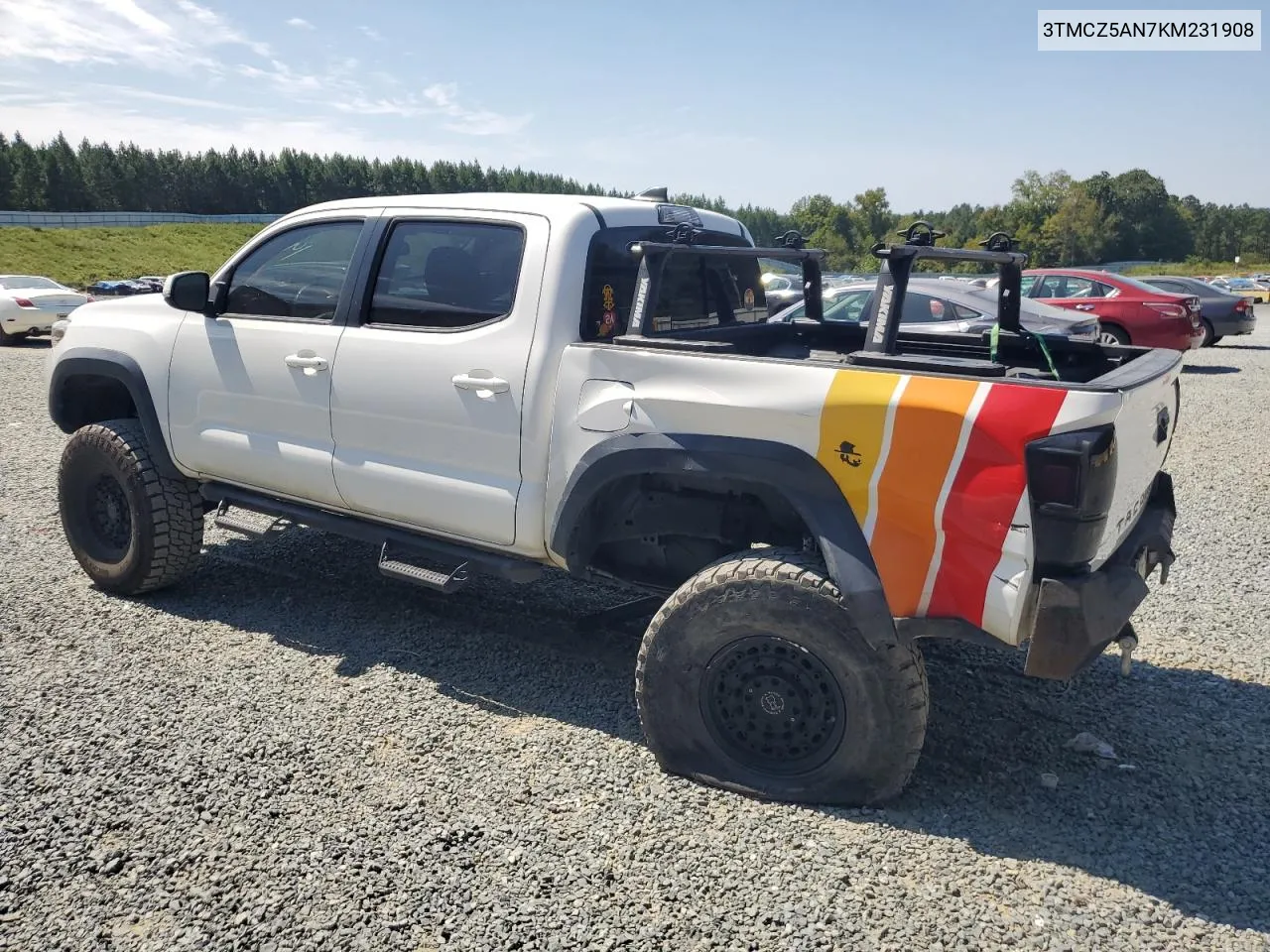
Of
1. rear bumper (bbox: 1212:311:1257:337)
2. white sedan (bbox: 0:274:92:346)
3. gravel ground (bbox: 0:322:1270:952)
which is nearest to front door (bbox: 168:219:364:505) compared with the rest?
gravel ground (bbox: 0:322:1270:952)

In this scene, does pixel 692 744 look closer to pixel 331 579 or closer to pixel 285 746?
pixel 285 746

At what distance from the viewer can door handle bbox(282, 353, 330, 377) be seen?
4.01 metres

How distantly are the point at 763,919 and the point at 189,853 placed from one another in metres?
1.73

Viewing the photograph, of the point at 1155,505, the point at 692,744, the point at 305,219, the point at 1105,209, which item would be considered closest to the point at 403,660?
the point at 692,744

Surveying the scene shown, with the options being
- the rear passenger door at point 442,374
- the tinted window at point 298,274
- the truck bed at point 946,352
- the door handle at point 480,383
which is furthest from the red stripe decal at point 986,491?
the tinted window at point 298,274

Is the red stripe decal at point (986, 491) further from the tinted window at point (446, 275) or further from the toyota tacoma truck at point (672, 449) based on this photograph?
the tinted window at point (446, 275)

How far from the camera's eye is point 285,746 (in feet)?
11.2

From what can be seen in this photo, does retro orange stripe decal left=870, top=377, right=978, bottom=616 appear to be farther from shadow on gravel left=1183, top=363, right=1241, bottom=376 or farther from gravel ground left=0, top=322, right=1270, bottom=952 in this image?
shadow on gravel left=1183, top=363, right=1241, bottom=376

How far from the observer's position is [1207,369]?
49.1ft

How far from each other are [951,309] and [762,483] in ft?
23.7

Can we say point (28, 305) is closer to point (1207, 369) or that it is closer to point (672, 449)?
point (672, 449)

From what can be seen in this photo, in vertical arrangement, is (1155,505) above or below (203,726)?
above

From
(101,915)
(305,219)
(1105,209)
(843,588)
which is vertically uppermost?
(1105,209)

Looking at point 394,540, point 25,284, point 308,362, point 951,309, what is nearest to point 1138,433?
point 394,540
